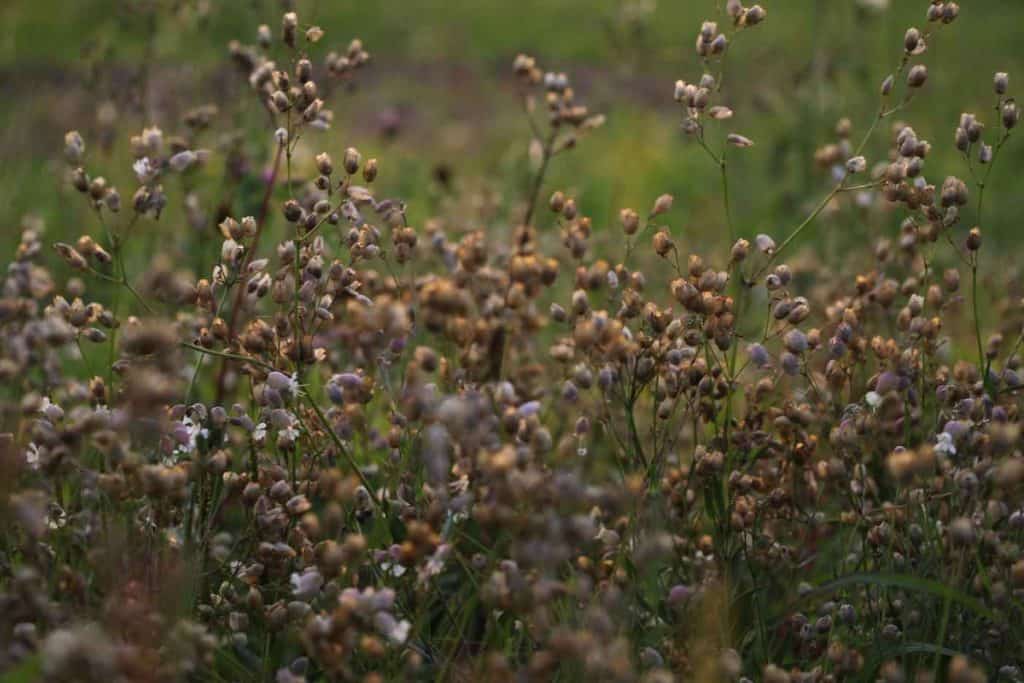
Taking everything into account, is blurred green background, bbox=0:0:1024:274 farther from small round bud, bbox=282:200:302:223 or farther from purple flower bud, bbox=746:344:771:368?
small round bud, bbox=282:200:302:223

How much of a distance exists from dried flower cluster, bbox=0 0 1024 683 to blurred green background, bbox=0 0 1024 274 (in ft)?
2.17

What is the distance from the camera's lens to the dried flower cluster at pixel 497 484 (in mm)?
1316

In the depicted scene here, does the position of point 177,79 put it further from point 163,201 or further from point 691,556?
point 691,556

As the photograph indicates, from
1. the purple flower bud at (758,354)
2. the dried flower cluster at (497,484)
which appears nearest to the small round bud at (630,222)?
the dried flower cluster at (497,484)

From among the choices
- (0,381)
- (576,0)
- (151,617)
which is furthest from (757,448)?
(576,0)

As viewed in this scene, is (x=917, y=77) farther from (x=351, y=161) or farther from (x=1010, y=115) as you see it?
(x=351, y=161)

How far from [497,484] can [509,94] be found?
21.0 ft

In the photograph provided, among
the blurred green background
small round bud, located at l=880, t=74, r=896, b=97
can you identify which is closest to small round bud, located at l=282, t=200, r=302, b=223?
the blurred green background

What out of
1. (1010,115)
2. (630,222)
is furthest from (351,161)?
(1010,115)

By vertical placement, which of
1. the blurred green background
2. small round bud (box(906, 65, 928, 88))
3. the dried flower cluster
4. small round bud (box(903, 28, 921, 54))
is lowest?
the dried flower cluster

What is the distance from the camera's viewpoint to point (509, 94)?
24.4 ft

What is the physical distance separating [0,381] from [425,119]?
5.58 meters

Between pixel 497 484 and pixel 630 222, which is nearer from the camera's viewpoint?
pixel 497 484

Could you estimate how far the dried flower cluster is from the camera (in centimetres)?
132
